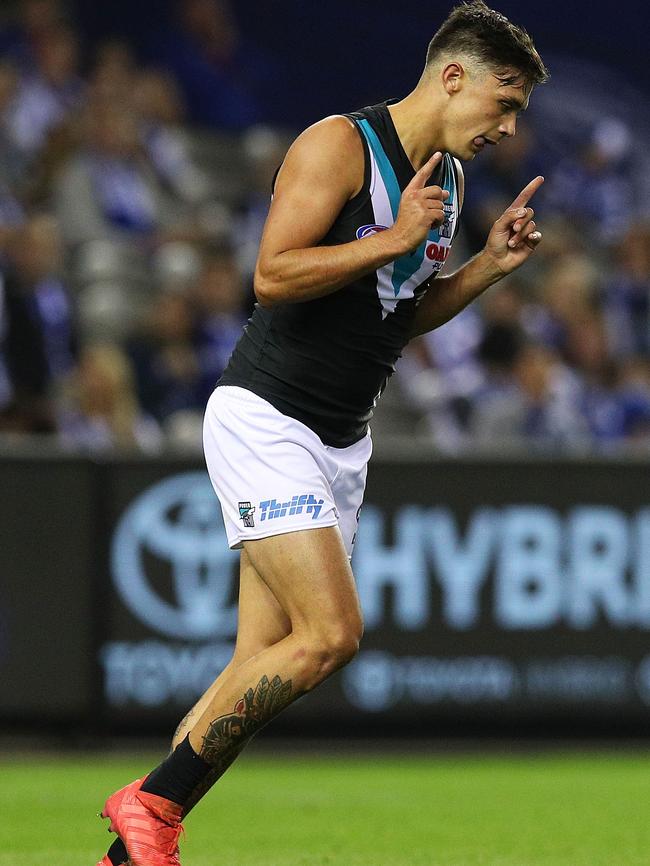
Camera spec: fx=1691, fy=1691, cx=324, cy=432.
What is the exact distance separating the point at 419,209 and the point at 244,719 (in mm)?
1560

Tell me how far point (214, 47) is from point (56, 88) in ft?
8.47

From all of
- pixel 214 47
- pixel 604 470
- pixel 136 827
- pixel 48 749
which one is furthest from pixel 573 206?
pixel 136 827

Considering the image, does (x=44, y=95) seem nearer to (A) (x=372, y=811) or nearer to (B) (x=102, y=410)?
(B) (x=102, y=410)

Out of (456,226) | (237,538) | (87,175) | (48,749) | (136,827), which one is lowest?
(48,749)

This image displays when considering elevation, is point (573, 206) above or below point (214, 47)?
below

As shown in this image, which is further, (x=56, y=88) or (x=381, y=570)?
(x=56, y=88)

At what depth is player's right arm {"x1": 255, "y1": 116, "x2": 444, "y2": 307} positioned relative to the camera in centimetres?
477

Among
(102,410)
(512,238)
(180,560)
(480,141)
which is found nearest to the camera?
(480,141)

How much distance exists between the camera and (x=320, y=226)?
15.8ft

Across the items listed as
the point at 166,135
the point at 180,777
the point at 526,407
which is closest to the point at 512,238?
the point at 180,777

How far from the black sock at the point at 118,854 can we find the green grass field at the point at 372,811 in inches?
31.5

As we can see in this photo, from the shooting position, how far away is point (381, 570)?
9516 mm

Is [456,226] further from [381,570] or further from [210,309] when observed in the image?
[210,309]

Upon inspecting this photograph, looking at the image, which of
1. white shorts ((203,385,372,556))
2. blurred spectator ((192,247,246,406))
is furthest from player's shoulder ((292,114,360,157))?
blurred spectator ((192,247,246,406))
